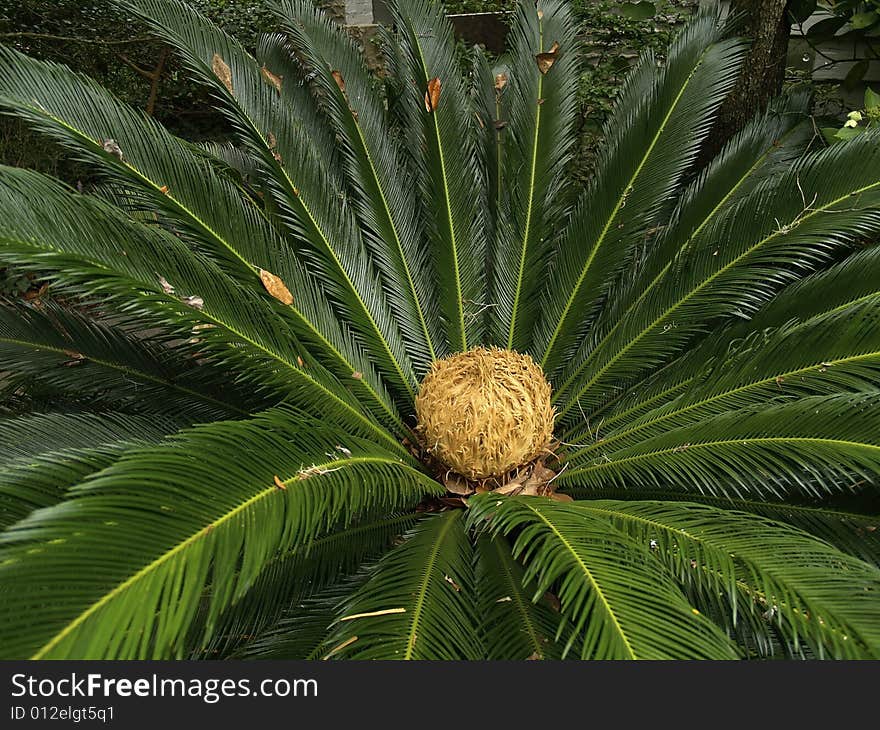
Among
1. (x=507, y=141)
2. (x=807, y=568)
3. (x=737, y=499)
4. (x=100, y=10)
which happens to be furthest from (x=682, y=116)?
(x=100, y=10)

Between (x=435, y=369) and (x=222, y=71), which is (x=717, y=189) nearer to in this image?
(x=435, y=369)

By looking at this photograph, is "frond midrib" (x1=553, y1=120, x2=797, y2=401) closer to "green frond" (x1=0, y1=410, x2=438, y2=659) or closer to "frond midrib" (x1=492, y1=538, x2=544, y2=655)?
"frond midrib" (x1=492, y1=538, x2=544, y2=655)

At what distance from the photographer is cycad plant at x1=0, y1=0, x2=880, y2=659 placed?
3.13ft

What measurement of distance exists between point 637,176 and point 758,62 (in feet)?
2.86

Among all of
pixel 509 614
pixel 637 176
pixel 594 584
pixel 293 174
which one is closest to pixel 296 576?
pixel 509 614

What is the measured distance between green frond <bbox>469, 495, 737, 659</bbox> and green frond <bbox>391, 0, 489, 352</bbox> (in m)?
1.08

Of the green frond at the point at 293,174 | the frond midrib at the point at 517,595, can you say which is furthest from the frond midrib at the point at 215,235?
the frond midrib at the point at 517,595

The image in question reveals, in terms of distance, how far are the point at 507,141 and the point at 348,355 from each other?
3.20ft

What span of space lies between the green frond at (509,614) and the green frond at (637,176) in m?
0.90

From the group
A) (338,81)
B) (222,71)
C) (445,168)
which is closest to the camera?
(222,71)

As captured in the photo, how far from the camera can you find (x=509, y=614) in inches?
47.0

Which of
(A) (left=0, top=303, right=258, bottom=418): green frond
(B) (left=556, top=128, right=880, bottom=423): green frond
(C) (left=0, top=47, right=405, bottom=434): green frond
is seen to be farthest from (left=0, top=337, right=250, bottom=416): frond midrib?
(B) (left=556, top=128, right=880, bottom=423): green frond

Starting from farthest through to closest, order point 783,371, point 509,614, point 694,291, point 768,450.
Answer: point 694,291, point 783,371, point 768,450, point 509,614

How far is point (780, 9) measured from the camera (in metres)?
2.27
